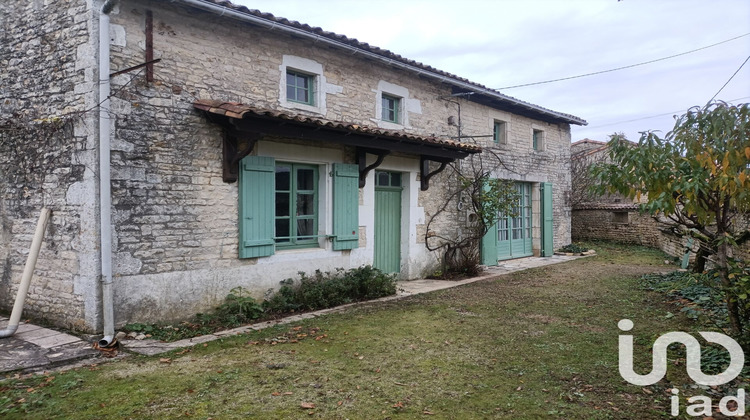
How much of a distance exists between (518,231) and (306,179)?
697cm

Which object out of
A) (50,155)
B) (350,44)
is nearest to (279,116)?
(350,44)

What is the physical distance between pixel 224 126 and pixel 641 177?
15.2ft

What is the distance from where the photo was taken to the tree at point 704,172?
3.45 m

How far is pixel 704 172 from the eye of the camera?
354 centimetres

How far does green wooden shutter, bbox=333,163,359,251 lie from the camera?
713 centimetres

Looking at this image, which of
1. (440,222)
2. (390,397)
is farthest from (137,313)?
(440,222)

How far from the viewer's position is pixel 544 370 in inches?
155

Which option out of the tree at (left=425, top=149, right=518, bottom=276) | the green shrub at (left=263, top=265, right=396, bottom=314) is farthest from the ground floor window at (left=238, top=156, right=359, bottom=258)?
the tree at (left=425, top=149, right=518, bottom=276)

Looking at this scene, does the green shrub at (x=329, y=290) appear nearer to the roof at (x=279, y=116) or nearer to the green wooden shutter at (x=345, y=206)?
the green wooden shutter at (x=345, y=206)

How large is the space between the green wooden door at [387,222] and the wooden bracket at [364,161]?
665 mm

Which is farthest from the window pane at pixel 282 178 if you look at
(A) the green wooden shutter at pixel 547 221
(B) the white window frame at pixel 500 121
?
(A) the green wooden shutter at pixel 547 221

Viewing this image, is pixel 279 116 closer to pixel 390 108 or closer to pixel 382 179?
pixel 382 179

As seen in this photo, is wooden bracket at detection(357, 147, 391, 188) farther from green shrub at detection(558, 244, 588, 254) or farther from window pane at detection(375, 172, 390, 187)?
green shrub at detection(558, 244, 588, 254)

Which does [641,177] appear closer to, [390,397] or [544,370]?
[544,370]
